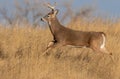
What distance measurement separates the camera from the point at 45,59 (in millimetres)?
12734

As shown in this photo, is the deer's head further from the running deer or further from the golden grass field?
the golden grass field

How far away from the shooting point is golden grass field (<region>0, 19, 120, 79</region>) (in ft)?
38.6

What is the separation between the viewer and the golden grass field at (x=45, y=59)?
38.6ft

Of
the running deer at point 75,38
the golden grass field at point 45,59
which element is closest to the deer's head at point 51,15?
the running deer at point 75,38

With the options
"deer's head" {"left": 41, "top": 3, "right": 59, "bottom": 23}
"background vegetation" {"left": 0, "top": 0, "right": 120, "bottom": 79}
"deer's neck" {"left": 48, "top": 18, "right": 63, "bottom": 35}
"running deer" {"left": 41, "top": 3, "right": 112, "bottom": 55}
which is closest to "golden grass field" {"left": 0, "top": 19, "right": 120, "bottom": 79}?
"background vegetation" {"left": 0, "top": 0, "right": 120, "bottom": 79}

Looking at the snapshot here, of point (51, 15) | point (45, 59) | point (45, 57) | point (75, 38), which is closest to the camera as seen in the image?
point (45, 59)

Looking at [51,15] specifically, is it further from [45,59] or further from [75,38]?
[45,59]

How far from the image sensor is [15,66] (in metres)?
11.9

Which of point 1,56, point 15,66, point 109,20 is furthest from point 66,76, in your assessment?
point 109,20

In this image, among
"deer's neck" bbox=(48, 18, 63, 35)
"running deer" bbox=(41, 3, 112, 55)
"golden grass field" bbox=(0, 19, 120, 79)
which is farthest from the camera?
"deer's neck" bbox=(48, 18, 63, 35)

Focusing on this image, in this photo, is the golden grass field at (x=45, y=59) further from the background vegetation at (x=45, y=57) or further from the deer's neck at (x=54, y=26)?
the deer's neck at (x=54, y=26)

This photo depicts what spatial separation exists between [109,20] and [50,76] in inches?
275

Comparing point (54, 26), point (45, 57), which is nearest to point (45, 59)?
point (45, 57)

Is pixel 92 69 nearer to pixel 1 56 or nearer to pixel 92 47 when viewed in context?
pixel 92 47
